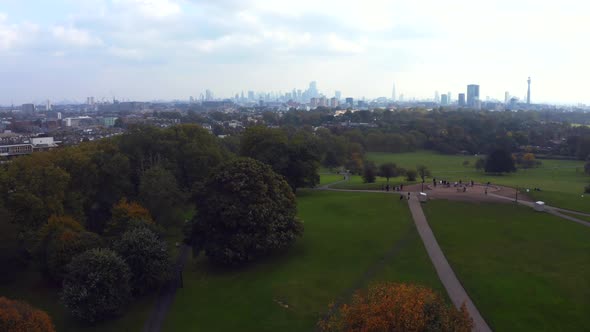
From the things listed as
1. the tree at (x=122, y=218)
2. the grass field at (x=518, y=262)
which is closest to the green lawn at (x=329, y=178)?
the grass field at (x=518, y=262)

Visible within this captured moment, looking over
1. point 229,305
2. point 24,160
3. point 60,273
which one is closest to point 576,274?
point 229,305

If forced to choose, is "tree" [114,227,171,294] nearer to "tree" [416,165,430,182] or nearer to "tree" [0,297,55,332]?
"tree" [0,297,55,332]

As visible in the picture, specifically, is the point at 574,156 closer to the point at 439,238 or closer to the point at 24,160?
the point at 439,238

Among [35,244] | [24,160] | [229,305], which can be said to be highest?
[24,160]

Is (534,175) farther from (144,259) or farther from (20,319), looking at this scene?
(20,319)

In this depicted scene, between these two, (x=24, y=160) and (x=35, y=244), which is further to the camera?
(x=24, y=160)

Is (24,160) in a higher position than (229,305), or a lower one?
higher

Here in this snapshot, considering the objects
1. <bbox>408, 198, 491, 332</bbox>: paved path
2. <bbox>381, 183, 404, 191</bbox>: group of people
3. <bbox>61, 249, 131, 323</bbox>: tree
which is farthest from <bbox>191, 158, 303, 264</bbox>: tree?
<bbox>381, 183, 404, 191</bbox>: group of people
